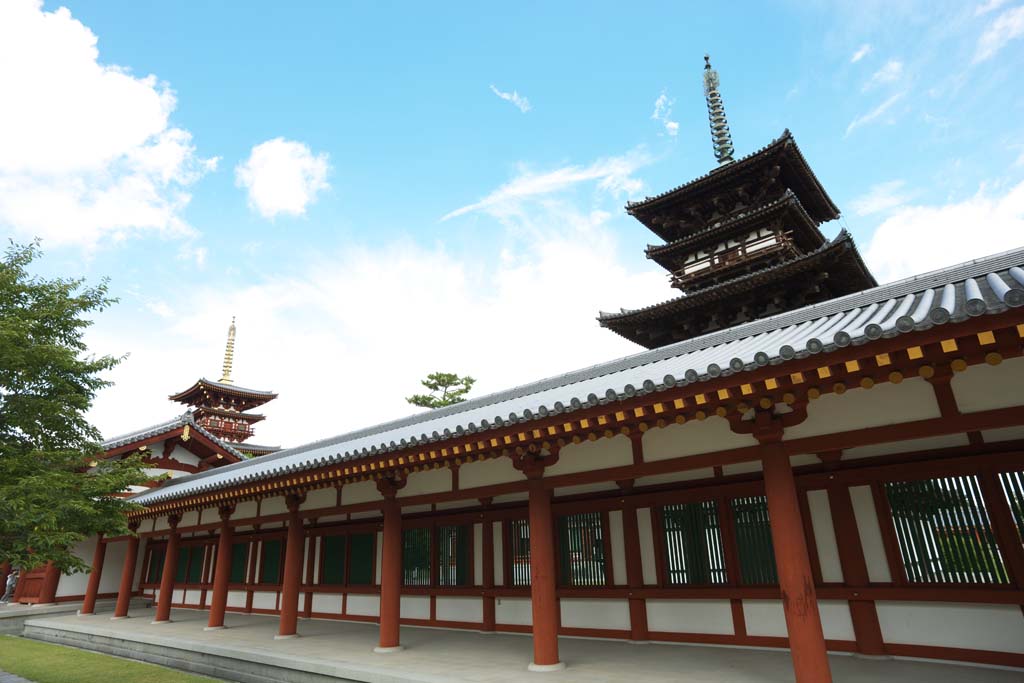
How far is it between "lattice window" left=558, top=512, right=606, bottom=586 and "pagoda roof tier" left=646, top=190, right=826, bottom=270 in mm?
12567

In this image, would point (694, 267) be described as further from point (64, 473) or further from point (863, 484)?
point (64, 473)

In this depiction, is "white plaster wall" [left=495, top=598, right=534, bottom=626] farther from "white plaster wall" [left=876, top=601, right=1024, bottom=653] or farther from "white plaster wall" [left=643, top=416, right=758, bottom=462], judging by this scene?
"white plaster wall" [left=876, top=601, right=1024, bottom=653]

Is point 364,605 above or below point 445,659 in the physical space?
above

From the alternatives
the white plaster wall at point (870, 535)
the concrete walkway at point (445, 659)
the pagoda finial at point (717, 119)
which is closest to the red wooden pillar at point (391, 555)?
the concrete walkway at point (445, 659)

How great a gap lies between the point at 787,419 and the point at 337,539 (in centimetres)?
1033

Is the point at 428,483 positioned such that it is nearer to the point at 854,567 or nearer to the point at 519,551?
the point at 519,551

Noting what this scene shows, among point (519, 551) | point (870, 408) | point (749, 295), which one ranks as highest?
point (749, 295)

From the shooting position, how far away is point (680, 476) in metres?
7.88

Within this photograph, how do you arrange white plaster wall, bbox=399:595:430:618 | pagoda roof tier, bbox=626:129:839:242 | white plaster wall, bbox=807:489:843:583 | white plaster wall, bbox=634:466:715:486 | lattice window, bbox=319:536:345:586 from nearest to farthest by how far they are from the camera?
1. white plaster wall, bbox=807:489:843:583
2. white plaster wall, bbox=634:466:715:486
3. white plaster wall, bbox=399:595:430:618
4. lattice window, bbox=319:536:345:586
5. pagoda roof tier, bbox=626:129:839:242

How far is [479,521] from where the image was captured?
32.9 feet

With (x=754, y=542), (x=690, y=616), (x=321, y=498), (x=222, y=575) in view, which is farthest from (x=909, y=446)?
(x=222, y=575)

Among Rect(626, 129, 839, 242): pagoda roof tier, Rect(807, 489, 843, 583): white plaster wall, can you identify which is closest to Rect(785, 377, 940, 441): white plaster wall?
Rect(807, 489, 843, 583): white plaster wall

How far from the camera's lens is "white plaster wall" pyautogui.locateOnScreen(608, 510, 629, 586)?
Answer: 823 cm

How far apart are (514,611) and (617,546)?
232cm
